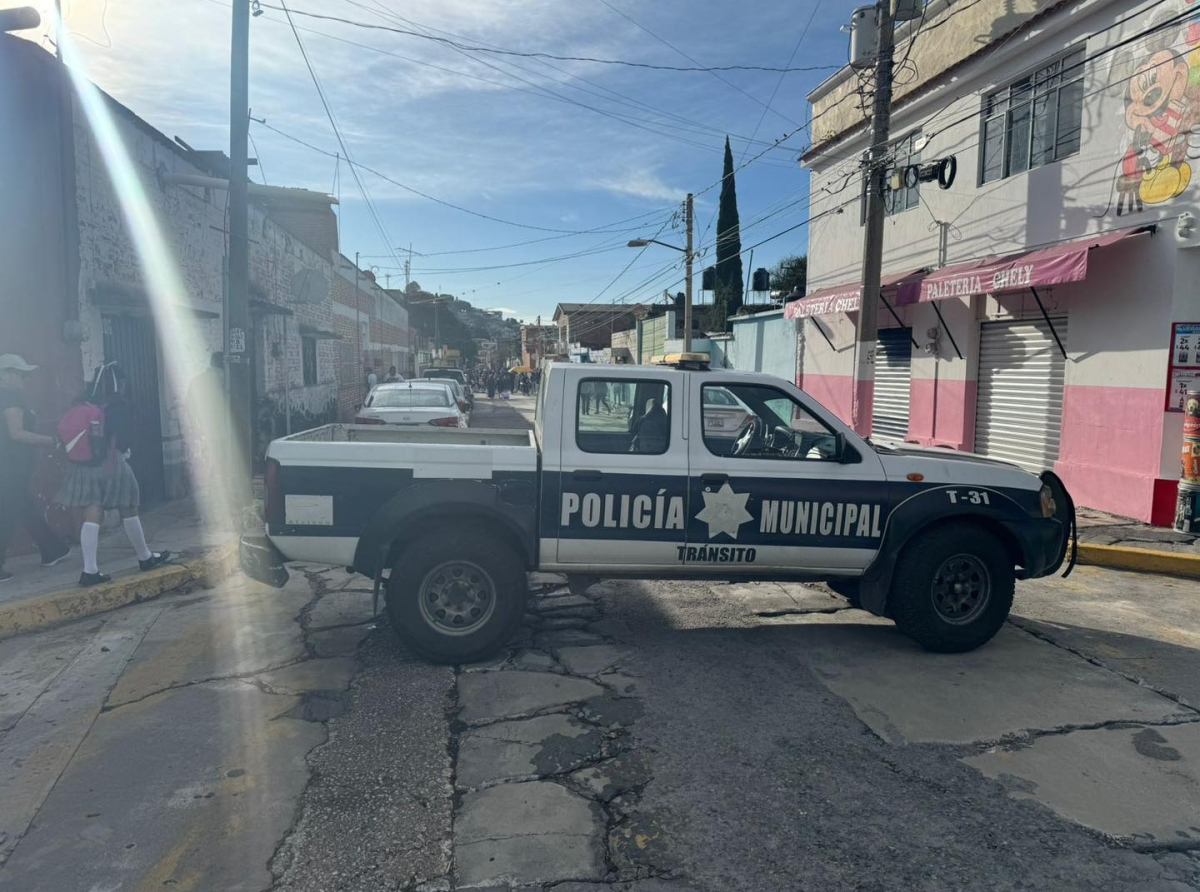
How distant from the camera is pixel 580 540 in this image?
519 cm

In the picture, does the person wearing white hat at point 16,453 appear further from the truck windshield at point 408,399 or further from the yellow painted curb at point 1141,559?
the yellow painted curb at point 1141,559

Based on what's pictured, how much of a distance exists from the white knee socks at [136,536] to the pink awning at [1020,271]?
9.95 meters

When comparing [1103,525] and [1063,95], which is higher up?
[1063,95]

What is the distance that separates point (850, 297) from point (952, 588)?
10.0m

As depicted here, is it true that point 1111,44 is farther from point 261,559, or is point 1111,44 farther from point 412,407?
point 261,559

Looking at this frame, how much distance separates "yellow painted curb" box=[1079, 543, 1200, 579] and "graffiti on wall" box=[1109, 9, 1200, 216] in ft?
13.3

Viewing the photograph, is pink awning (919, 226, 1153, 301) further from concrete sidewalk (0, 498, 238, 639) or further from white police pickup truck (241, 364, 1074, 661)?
concrete sidewalk (0, 498, 238, 639)

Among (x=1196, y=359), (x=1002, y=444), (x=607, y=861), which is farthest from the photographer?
(x=1002, y=444)

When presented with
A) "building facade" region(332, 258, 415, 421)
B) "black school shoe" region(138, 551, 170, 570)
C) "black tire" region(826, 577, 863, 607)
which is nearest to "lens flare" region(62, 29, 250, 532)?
"black school shoe" region(138, 551, 170, 570)

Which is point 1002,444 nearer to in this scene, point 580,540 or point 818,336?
point 818,336

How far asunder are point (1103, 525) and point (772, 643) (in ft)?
19.9

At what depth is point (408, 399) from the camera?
46.0ft

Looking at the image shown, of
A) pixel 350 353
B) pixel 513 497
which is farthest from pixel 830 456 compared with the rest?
pixel 350 353

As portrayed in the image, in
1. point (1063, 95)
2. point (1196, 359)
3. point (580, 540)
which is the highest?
point (1063, 95)
